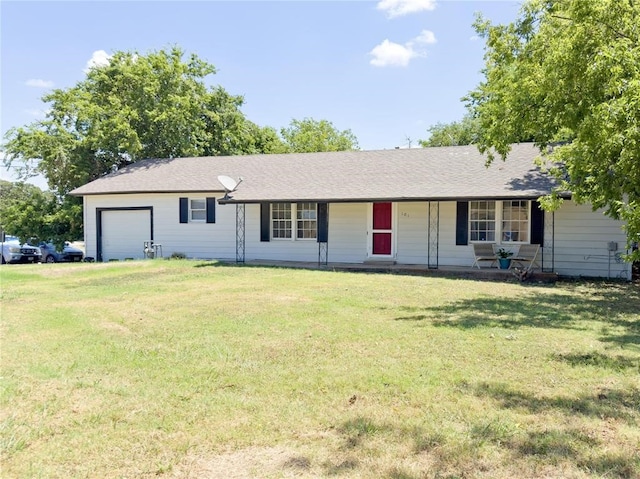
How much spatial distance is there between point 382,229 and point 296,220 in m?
3.05

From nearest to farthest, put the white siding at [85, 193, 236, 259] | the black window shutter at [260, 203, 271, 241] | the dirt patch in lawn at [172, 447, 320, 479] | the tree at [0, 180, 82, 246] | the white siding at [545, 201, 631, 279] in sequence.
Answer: the dirt patch in lawn at [172, 447, 320, 479], the white siding at [545, 201, 631, 279], the black window shutter at [260, 203, 271, 241], the white siding at [85, 193, 236, 259], the tree at [0, 180, 82, 246]

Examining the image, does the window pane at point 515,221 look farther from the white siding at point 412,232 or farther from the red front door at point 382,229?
the red front door at point 382,229

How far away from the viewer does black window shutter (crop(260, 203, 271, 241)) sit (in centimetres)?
1662

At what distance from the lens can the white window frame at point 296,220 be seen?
53.9 feet

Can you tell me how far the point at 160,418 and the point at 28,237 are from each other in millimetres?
21842

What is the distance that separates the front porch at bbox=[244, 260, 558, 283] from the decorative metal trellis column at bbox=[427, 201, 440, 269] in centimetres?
54

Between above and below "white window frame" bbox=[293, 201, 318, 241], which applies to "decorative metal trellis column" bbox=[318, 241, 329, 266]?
below

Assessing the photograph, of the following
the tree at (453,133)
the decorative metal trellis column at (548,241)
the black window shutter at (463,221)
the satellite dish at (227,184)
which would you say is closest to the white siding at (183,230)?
the satellite dish at (227,184)

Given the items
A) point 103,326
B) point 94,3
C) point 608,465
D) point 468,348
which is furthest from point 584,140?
point 94,3

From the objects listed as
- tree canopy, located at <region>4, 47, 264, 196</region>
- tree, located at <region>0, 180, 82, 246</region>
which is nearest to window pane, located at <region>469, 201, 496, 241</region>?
tree canopy, located at <region>4, 47, 264, 196</region>

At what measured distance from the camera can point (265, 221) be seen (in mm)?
16688

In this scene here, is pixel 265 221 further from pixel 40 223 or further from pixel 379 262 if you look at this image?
pixel 40 223

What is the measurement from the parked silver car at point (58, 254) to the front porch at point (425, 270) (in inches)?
408

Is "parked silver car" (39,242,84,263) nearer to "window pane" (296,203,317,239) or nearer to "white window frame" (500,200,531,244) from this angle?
"window pane" (296,203,317,239)
